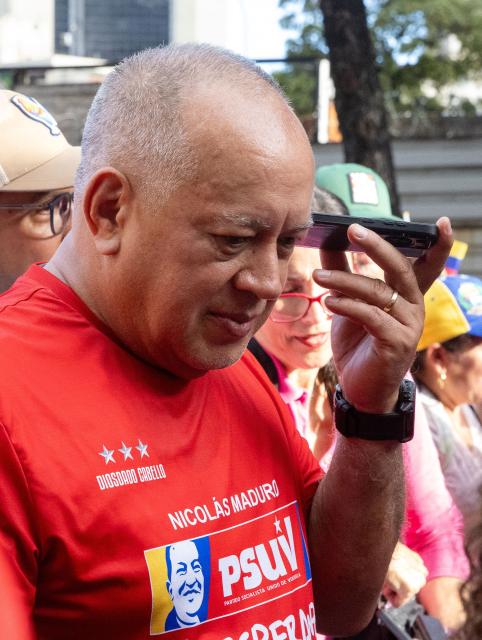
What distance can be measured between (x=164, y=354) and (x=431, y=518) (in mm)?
2064

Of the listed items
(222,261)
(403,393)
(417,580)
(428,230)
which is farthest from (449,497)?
(222,261)

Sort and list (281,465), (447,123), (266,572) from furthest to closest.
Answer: (447,123) → (281,465) → (266,572)

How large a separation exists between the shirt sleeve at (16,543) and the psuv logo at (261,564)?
0.33 m

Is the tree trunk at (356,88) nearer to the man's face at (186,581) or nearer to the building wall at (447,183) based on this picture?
the building wall at (447,183)

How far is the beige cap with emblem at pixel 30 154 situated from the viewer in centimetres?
267

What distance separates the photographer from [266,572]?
67.6 inches

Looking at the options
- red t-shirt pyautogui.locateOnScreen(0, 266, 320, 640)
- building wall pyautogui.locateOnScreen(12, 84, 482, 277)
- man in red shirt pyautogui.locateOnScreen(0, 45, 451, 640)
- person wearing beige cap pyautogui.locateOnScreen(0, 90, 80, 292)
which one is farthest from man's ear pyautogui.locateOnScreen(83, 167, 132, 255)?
building wall pyautogui.locateOnScreen(12, 84, 482, 277)

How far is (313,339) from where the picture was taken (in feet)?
10.2

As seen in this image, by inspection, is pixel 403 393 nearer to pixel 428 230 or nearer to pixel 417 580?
pixel 428 230

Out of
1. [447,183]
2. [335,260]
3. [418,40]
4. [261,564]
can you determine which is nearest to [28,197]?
[335,260]

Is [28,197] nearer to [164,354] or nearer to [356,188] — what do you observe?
[164,354]

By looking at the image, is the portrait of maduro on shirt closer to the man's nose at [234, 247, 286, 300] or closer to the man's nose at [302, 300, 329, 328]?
the man's nose at [234, 247, 286, 300]

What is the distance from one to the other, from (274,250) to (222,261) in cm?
9

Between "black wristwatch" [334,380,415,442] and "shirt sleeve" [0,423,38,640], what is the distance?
68 cm
